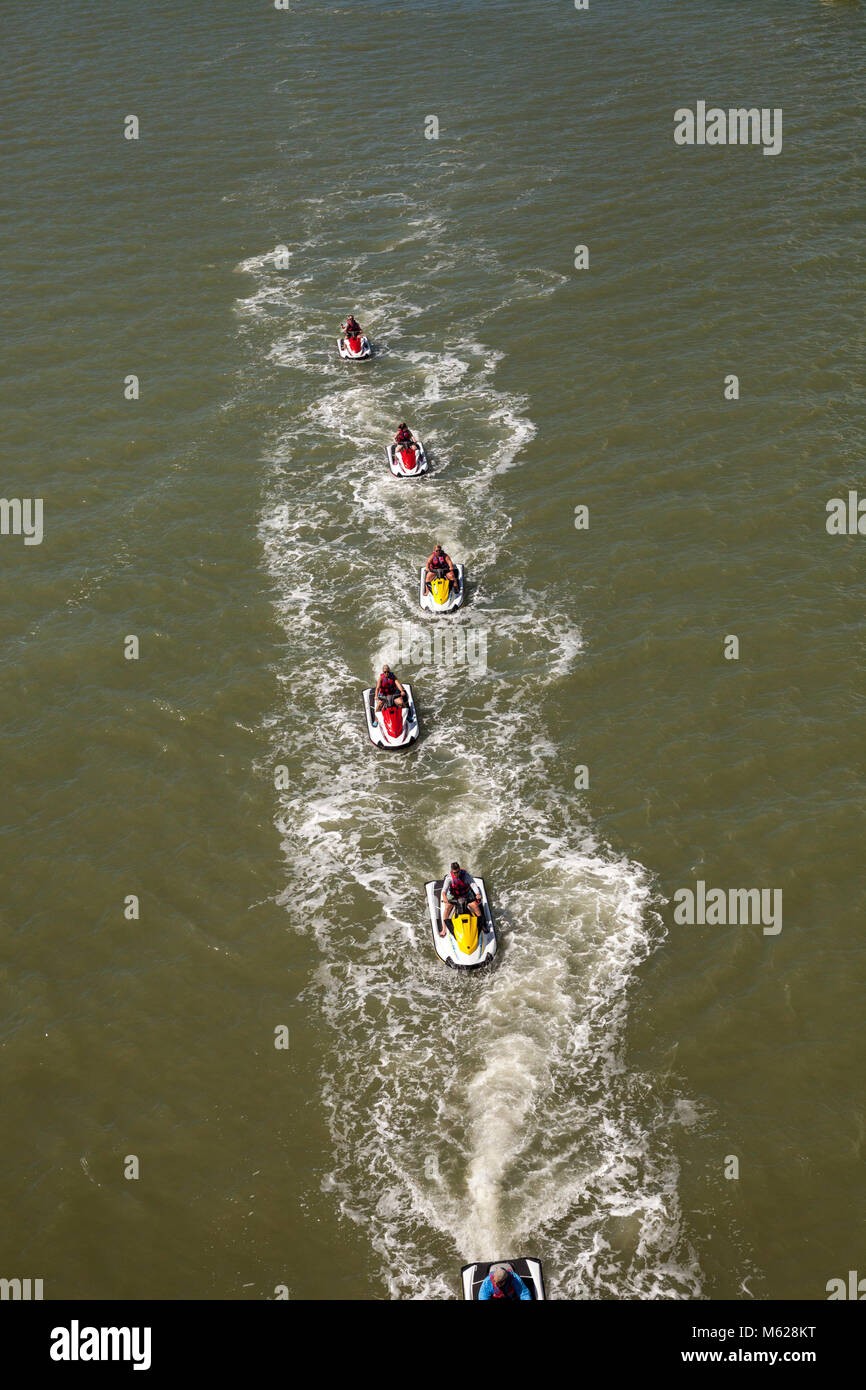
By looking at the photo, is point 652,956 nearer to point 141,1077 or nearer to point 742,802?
point 742,802

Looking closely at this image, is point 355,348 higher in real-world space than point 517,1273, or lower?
higher

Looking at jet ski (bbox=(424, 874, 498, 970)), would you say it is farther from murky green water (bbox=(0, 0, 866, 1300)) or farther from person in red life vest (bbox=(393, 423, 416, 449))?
person in red life vest (bbox=(393, 423, 416, 449))

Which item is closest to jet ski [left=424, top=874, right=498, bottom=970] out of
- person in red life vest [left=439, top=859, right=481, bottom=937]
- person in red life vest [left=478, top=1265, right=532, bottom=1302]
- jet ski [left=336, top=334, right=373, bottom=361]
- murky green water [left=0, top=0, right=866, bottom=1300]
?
person in red life vest [left=439, top=859, right=481, bottom=937]

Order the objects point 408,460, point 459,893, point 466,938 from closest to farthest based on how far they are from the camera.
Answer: point 466,938, point 459,893, point 408,460

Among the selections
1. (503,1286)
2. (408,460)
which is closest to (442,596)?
(408,460)

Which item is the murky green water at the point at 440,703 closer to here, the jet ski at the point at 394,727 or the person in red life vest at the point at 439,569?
the jet ski at the point at 394,727

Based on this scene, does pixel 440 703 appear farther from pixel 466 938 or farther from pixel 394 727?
pixel 466 938
